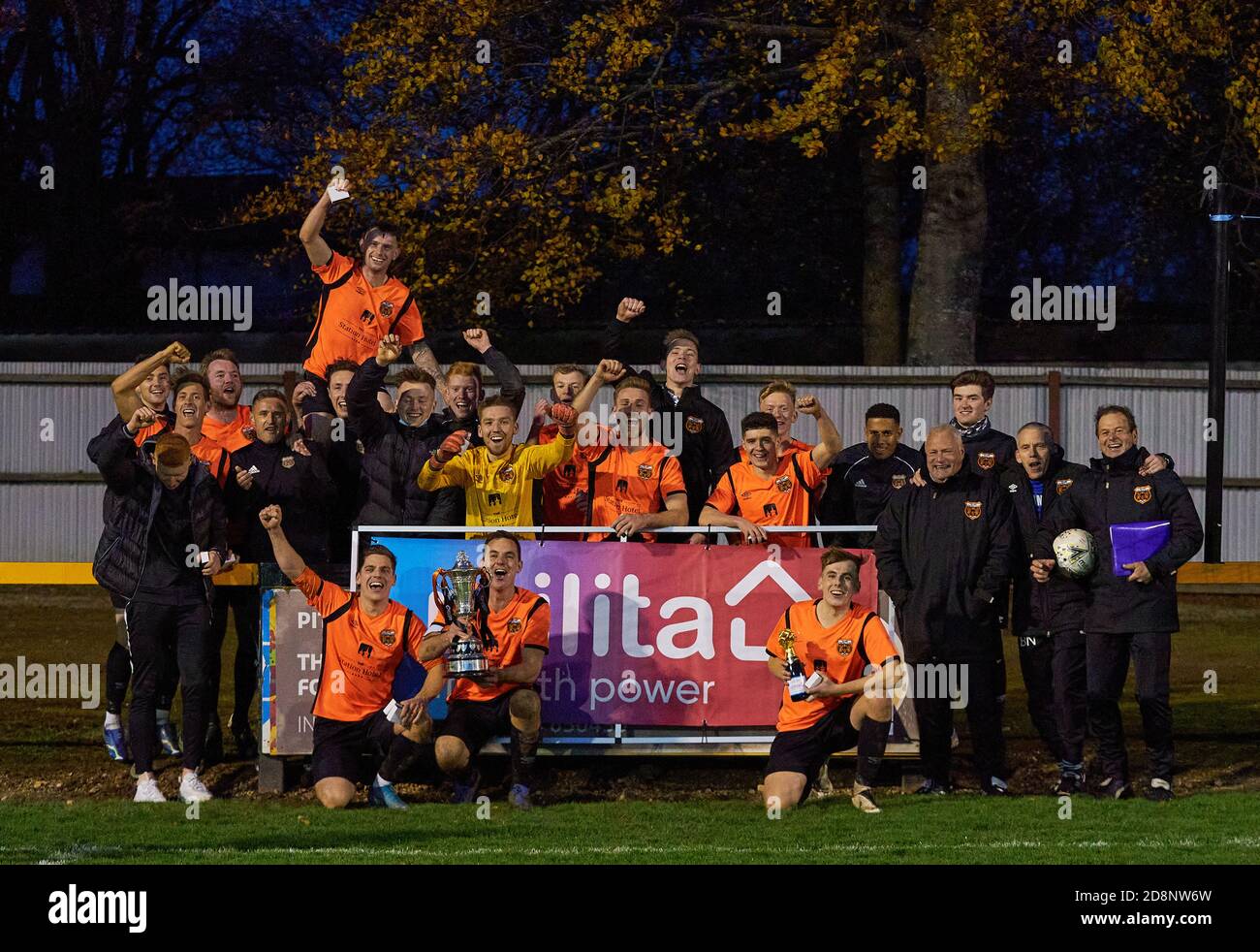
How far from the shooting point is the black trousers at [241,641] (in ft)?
36.5

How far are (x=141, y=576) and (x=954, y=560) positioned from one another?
4380 millimetres

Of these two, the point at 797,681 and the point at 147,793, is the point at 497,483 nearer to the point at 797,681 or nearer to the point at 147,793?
the point at 797,681

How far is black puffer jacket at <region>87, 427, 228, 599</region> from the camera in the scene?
10047mm

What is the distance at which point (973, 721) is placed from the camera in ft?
33.1

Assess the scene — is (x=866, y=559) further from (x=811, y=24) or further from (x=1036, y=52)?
(x=811, y=24)

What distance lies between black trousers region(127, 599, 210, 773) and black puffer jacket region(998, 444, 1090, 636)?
14.5 ft

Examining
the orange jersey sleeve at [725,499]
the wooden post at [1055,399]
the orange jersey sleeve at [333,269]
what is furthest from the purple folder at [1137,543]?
the wooden post at [1055,399]

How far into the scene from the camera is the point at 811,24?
2412cm

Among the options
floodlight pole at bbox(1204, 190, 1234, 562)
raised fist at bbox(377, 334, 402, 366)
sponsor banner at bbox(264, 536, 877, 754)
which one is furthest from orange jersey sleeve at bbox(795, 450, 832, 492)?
floodlight pole at bbox(1204, 190, 1234, 562)

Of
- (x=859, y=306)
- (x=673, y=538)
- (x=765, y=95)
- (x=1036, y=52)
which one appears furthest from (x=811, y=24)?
(x=673, y=538)

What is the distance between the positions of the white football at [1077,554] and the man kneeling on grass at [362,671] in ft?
10.8

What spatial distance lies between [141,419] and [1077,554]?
4.94 m

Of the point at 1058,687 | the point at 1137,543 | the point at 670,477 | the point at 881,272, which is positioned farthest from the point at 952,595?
the point at 881,272

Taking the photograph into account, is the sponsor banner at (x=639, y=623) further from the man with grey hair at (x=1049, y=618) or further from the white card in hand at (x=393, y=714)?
the man with grey hair at (x=1049, y=618)
